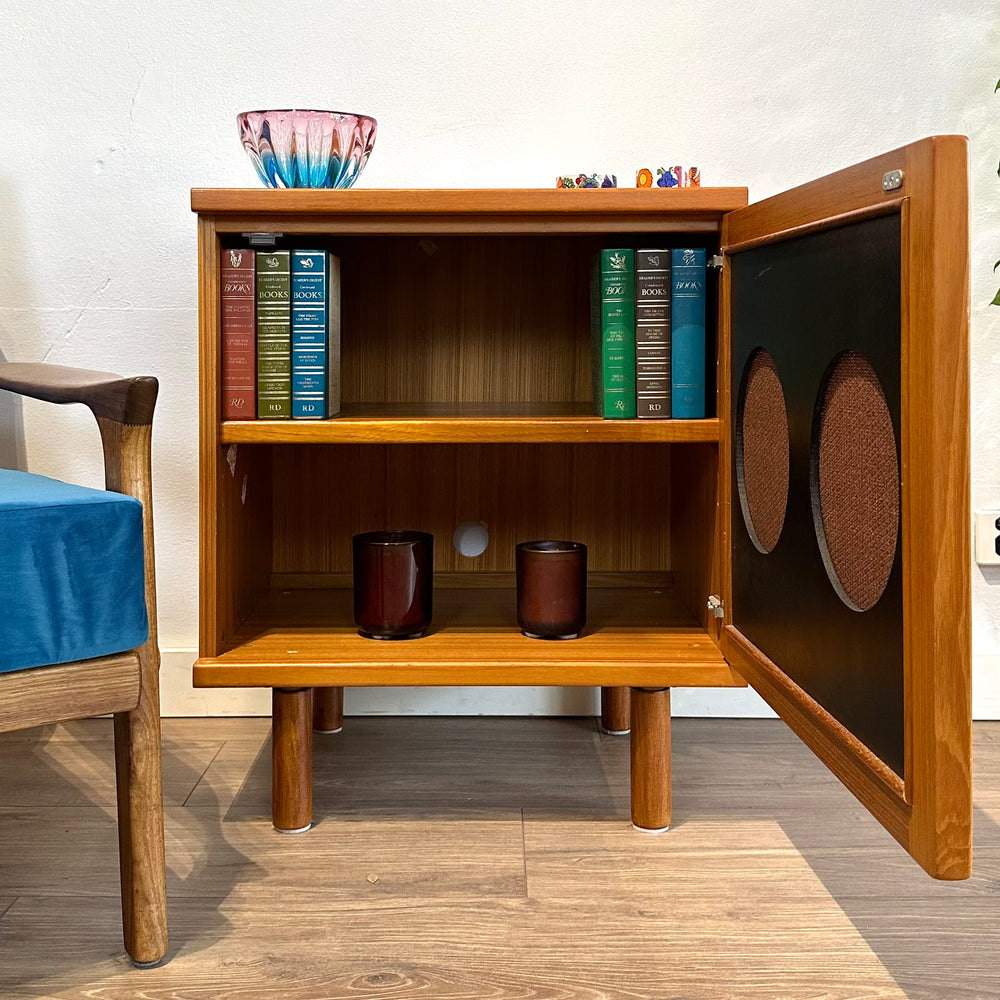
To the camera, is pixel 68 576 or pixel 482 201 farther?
pixel 482 201

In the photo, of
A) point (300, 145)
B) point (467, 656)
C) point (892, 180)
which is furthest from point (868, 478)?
point (300, 145)

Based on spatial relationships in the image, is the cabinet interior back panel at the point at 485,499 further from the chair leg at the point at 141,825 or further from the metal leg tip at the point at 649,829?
the chair leg at the point at 141,825

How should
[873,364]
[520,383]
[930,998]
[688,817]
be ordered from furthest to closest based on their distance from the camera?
1. [520,383]
2. [688,817]
3. [930,998]
4. [873,364]

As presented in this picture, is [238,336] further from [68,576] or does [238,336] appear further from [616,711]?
[616,711]

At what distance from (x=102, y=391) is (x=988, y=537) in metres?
1.27

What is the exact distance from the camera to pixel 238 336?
1.24 meters

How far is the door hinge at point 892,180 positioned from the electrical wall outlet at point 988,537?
988 millimetres

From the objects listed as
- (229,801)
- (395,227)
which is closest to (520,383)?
(395,227)

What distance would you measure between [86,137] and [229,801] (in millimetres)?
957

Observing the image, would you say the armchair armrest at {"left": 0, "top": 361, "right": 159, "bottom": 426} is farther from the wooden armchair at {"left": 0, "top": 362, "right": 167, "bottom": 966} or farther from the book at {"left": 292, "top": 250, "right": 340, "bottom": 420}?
the book at {"left": 292, "top": 250, "right": 340, "bottom": 420}

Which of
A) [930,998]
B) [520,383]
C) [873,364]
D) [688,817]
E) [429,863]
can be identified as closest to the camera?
[873,364]

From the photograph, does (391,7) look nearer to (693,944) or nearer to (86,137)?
(86,137)

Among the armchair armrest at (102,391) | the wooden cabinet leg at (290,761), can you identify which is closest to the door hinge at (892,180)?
the armchair armrest at (102,391)

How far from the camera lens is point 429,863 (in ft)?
3.90
